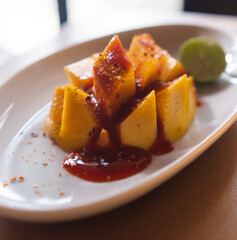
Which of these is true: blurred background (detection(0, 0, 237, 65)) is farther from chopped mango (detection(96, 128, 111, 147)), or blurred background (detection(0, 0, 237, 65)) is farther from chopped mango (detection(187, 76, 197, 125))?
chopped mango (detection(187, 76, 197, 125))

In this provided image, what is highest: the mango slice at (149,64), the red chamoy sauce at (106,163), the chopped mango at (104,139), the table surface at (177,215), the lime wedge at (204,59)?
the mango slice at (149,64)

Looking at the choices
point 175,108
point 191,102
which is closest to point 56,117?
point 175,108

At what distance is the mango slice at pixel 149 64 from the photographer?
1412mm

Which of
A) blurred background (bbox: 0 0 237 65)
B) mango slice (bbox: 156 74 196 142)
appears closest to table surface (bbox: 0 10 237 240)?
mango slice (bbox: 156 74 196 142)

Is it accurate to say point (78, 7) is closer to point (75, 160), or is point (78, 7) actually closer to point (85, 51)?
point (85, 51)

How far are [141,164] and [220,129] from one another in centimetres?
32

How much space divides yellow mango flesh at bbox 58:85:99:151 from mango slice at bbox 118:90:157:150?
128 millimetres

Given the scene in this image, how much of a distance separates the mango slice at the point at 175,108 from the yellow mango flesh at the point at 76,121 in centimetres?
28

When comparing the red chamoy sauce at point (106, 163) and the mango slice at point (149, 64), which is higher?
the mango slice at point (149, 64)

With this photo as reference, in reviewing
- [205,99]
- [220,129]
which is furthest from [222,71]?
[220,129]

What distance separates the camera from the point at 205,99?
165cm

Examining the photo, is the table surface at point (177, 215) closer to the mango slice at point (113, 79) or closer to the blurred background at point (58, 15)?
the mango slice at point (113, 79)

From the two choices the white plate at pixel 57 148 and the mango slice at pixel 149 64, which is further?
the mango slice at pixel 149 64

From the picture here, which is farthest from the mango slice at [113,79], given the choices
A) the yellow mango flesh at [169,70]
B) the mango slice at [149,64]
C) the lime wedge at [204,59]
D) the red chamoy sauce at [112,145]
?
the lime wedge at [204,59]
